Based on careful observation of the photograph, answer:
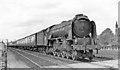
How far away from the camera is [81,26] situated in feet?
61.9

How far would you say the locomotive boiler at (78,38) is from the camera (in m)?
17.1

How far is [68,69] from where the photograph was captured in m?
11.9

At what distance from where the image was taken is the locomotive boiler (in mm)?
17141

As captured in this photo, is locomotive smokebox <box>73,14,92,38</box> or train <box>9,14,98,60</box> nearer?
train <box>9,14,98,60</box>

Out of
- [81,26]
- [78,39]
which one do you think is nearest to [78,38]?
[78,39]

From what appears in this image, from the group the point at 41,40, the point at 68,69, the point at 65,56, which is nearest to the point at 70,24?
the point at 65,56

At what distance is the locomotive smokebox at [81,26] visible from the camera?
60.6ft

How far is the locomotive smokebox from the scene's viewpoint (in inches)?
727

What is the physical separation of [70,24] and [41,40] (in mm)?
11240

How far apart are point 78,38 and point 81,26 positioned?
6.84ft

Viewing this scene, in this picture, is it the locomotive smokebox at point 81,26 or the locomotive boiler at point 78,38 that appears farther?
the locomotive smokebox at point 81,26

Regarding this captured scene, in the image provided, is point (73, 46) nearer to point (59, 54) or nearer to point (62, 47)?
point (62, 47)

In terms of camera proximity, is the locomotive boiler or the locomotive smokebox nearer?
the locomotive boiler

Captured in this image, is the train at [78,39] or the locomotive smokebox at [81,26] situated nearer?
the train at [78,39]
